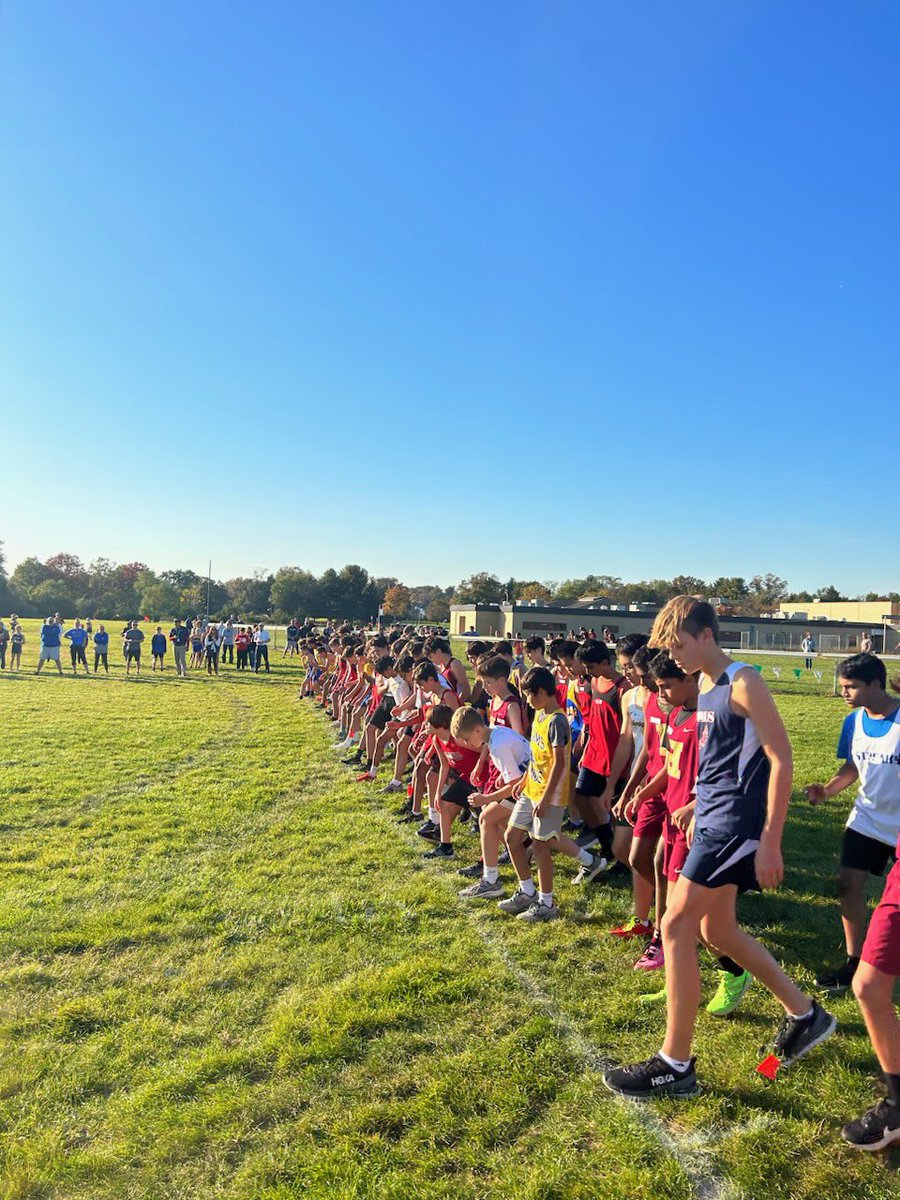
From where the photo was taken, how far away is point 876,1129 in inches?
107

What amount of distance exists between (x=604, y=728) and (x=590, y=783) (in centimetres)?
47

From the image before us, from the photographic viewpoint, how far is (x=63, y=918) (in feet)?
16.0

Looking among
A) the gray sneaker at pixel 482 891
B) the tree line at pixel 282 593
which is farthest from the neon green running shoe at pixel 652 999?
the tree line at pixel 282 593

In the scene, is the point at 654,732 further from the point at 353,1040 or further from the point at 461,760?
the point at 353,1040

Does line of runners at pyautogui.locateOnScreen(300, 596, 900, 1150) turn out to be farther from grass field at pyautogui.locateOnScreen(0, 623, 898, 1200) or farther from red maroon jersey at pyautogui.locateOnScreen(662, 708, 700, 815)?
grass field at pyautogui.locateOnScreen(0, 623, 898, 1200)

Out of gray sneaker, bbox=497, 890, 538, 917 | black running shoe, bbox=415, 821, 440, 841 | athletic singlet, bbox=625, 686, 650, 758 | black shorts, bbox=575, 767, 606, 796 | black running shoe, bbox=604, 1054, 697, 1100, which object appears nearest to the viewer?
black running shoe, bbox=604, 1054, 697, 1100

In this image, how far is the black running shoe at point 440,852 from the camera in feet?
21.0

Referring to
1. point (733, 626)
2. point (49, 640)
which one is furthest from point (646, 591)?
point (49, 640)

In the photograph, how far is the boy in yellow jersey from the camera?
4.80 meters

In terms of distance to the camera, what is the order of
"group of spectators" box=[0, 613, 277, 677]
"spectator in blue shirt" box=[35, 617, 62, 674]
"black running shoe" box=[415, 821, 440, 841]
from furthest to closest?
"group of spectators" box=[0, 613, 277, 677]
"spectator in blue shirt" box=[35, 617, 62, 674]
"black running shoe" box=[415, 821, 440, 841]

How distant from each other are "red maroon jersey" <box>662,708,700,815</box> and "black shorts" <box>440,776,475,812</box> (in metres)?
2.49

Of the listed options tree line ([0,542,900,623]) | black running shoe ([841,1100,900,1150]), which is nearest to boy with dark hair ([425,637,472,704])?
black running shoe ([841,1100,900,1150])

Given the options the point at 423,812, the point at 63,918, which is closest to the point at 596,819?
the point at 423,812

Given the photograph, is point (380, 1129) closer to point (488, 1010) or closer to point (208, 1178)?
point (208, 1178)
